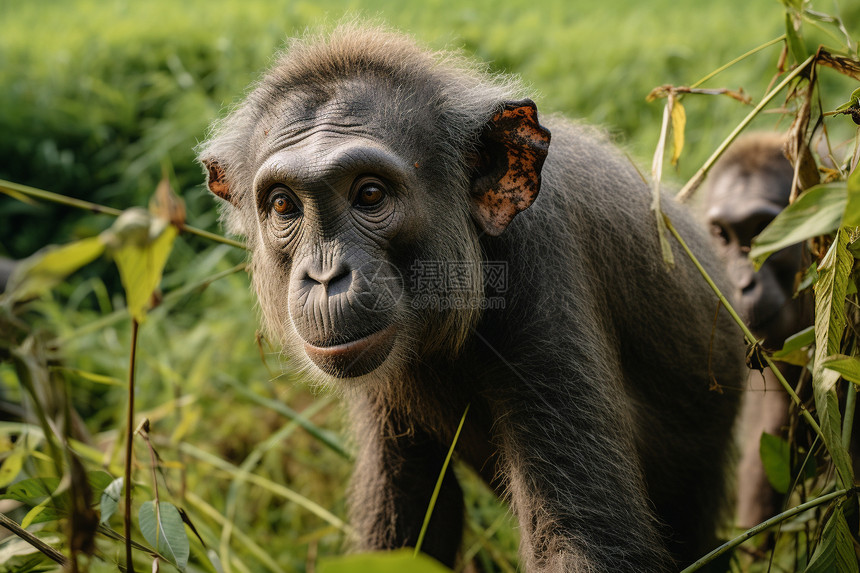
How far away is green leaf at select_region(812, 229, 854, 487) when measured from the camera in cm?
225

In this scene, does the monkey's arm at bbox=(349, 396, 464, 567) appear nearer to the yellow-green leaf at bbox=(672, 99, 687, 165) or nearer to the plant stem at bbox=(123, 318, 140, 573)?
the plant stem at bbox=(123, 318, 140, 573)

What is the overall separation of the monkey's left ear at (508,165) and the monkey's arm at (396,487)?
104 centimetres

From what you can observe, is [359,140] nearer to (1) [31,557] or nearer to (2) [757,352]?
(2) [757,352]

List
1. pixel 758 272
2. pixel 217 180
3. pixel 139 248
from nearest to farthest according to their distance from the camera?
pixel 139 248, pixel 217 180, pixel 758 272

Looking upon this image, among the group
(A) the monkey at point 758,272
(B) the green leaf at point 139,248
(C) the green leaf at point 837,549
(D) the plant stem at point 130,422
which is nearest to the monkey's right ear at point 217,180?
(D) the plant stem at point 130,422

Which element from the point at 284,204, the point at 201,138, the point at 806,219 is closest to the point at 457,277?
the point at 284,204

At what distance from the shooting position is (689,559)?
382 centimetres

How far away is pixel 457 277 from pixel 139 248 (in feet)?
4.87

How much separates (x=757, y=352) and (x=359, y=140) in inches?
59.5

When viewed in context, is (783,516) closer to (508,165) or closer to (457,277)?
(457,277)

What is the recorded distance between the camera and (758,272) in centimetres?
457

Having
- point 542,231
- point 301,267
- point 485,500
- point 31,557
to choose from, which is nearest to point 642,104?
point 485,500

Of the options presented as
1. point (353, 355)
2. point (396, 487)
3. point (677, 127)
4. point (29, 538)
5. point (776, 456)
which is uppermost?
point (677, 127)

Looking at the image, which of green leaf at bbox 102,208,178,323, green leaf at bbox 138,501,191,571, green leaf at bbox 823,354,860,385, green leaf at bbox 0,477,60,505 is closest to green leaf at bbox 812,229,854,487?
green leaf at bbox 823,354,860,385
